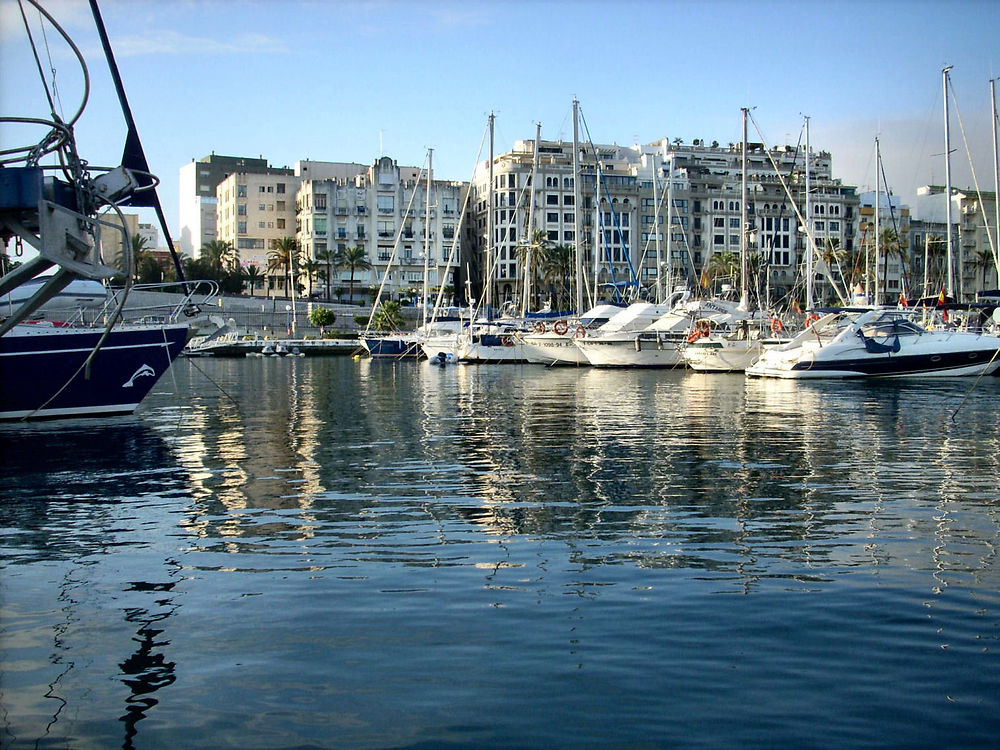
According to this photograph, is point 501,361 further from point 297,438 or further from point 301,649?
point 301,649

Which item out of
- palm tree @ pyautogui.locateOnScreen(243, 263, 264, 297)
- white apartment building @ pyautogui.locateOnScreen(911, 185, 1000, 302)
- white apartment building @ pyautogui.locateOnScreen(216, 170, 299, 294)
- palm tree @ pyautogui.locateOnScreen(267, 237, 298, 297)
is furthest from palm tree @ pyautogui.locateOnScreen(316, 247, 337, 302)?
white apartment building @ pyautogui.locateOnScreen(911, 185, 1000, 302)

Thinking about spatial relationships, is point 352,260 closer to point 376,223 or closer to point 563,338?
point 376,223

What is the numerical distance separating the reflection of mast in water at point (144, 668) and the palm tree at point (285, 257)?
120m

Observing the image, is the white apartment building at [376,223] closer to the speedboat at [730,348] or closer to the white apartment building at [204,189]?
the white apartment building at [204,189]

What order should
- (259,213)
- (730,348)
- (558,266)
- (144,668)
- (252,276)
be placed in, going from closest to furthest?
(144,668) < (730,348) < (558,266) < (252,276) < (259,213)

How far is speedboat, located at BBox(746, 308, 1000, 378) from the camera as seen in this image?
51.7 meters

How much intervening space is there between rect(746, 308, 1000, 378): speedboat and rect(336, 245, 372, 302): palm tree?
84.0 m

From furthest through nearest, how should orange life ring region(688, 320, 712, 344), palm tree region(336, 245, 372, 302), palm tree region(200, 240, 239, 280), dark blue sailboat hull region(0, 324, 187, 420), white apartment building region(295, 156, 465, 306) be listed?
1. white apartment building region(295, 156, 465, 306)
2. palm tree region(200, 240, 239, 280)
3. palm tree region(336, 245, 372, 302)
4. orange life ring region(688, 320, 712, 344)
5. dark blue sailboat hull region(0, 324, 187, 420)

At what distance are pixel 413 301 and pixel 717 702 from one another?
414 feet

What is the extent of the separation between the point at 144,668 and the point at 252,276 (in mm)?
127051

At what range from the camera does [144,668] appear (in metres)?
8.86

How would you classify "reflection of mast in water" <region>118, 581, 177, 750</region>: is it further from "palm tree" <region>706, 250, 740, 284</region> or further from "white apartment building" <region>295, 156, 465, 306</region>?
"white apartment building" <region>295, 156, 465, 306</region>

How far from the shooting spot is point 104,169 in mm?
14023

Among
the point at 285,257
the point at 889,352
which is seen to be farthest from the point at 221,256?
the point at 889,352
